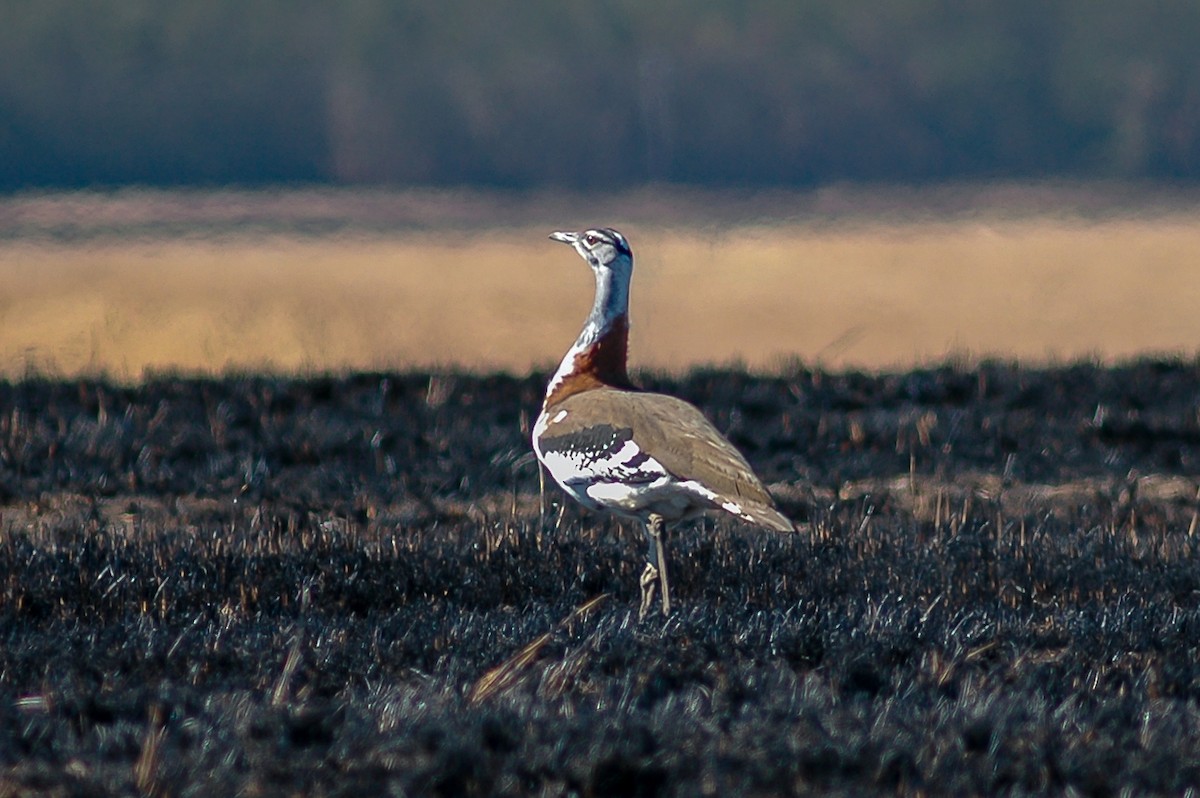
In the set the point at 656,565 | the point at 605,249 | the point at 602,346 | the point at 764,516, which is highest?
the point at 605,249

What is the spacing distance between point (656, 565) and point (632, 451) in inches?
25.2

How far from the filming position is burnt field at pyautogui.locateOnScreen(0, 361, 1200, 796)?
4.79 m

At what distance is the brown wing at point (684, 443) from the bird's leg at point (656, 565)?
398 mm

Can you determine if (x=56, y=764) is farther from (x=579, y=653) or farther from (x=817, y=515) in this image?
(x=817, y=515)

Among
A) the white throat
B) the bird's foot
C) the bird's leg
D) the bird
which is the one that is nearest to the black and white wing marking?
the bird

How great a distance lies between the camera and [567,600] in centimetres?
786

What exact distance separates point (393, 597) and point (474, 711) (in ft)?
9.18

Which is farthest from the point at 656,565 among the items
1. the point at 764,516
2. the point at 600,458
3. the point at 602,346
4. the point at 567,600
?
the point at 602,346

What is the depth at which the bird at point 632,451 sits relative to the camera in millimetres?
7086

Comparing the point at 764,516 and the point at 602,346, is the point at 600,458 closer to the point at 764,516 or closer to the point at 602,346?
the point at 764,516

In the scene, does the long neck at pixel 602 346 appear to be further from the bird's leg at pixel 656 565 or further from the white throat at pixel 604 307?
the bird's leg at pixel 656 565

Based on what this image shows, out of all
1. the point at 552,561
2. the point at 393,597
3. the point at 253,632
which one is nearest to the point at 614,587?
the point at 552,561

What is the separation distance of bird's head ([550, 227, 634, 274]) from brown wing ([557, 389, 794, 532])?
75cm

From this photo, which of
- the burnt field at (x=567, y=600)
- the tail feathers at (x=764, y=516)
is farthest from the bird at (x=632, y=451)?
the burnt field at (x=567, y=600)
